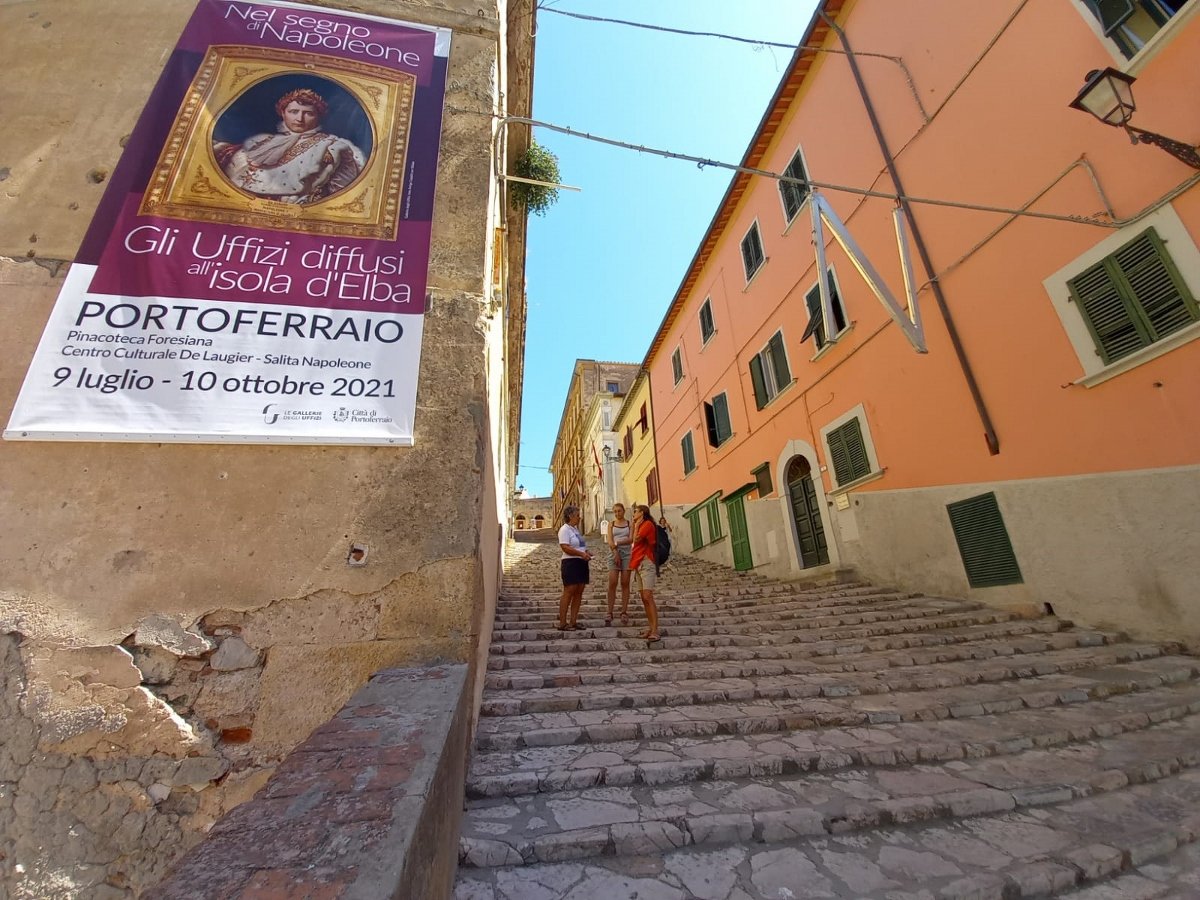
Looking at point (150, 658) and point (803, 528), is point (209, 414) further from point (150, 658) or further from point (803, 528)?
point (803, 528)

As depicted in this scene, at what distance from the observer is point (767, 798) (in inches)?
104

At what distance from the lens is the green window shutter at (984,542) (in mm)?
6426

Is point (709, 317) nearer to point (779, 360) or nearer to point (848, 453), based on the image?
point (779, 360)

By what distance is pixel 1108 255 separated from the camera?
5375mm

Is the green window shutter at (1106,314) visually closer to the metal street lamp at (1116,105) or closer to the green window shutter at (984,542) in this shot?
the metal street lamp at (1116,105)

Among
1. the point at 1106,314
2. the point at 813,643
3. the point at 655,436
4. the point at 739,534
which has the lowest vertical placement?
the point at 813,643

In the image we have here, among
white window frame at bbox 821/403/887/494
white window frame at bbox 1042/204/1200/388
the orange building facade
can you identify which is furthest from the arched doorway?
white window frame at bbox 1042/204/1200/388

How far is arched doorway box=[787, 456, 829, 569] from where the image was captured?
9742mm

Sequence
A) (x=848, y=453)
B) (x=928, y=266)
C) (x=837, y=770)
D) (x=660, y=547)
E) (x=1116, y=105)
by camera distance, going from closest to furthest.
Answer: (x=837, y=770)
(x=1116, y=105)
(x=660, y=547)
(x=928, y=266)
(x=848, y=453)

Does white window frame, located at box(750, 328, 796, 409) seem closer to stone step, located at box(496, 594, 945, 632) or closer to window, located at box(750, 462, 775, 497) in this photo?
window, located at box(750, 462, 775, 497)

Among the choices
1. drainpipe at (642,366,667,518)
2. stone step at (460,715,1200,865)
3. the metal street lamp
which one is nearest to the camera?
stone step at (460,715,1200,865)

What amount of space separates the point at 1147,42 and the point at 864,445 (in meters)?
5.47

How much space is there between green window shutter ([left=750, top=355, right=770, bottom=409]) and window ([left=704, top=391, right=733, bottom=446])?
56.1 inches

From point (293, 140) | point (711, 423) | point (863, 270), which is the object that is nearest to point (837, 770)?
point (863, 270)
